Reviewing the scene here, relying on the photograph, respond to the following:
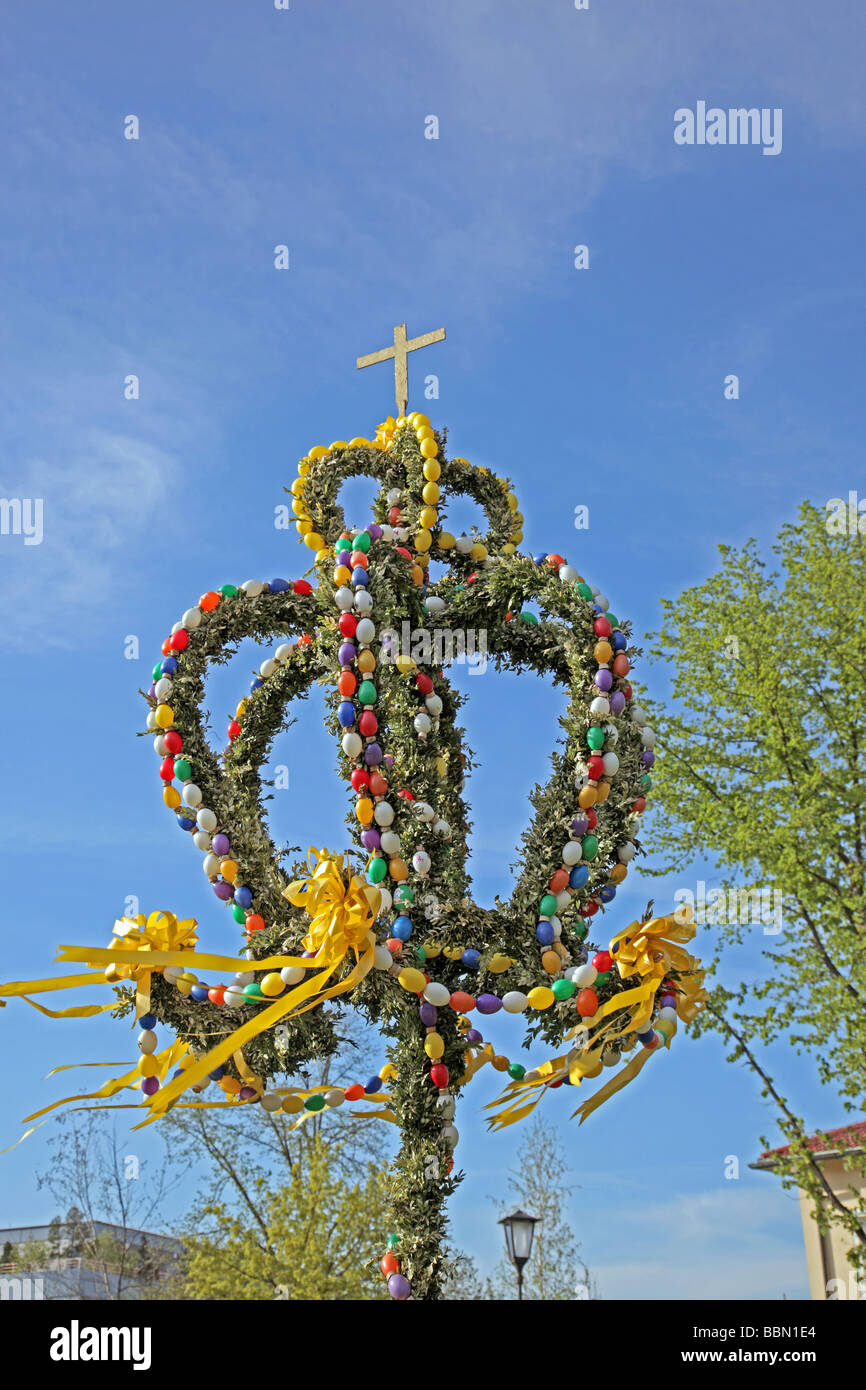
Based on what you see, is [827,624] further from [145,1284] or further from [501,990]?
[145,1284]

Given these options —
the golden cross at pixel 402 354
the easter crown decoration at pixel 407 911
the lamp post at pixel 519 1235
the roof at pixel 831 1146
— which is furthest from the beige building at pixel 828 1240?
the golden cross at pixel 402 354

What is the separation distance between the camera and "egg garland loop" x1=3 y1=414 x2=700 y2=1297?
577 cm

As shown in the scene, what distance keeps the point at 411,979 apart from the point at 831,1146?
25.3ft

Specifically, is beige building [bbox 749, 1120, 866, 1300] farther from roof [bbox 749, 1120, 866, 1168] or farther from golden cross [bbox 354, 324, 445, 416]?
golden cross [bbox 354, 324, 445, 416]

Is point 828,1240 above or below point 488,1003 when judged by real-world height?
below

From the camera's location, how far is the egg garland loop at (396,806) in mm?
5770

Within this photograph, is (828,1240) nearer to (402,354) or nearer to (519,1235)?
(519,1235)

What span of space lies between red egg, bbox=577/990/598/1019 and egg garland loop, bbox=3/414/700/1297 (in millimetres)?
90

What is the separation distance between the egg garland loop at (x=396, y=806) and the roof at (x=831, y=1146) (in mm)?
6832

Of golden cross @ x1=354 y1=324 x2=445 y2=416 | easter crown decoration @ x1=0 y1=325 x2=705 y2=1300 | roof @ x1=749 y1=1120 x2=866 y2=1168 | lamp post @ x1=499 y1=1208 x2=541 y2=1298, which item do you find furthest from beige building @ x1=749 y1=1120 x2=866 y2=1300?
golden cross @ x1=354 y1=324 x2=445 y2=416

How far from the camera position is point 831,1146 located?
1156 cm

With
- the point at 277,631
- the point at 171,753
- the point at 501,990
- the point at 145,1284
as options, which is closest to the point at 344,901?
the point at 501,990

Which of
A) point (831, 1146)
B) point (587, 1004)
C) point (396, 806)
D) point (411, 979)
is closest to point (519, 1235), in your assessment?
point (831, 1146)

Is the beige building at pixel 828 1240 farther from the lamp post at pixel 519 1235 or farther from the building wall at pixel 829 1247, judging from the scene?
the lamp post at pixel 519 1235
